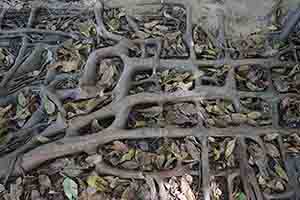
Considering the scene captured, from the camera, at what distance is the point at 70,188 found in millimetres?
2178

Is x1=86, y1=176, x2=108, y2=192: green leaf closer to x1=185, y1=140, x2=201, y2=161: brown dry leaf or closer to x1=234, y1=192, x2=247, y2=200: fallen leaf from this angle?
x1=185, y1=140, x2=201, y2=161: brown dry leaf

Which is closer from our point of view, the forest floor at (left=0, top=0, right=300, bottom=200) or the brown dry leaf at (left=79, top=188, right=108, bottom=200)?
the brown dry leaf at (left=79, top=188, right=108, bottom=200)

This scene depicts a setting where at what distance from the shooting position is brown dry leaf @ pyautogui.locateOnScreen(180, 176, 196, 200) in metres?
2.19

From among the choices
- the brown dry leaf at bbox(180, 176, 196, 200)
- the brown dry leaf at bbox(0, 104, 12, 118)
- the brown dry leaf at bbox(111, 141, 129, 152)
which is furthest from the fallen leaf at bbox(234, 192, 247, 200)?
the brown dry leaf at bbox(0, 104, 12, 118)

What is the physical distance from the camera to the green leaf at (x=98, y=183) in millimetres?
2184

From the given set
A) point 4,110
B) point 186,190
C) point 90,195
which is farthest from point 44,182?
point 186,190

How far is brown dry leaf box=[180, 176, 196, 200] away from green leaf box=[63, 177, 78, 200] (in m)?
0.62

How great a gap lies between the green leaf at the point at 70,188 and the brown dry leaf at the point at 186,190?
2.05 ft

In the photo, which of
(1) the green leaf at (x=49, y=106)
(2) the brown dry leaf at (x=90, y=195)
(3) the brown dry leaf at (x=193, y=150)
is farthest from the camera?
(1) the green leaf at (x=49, y=106)

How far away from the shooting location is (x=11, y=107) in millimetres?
2643

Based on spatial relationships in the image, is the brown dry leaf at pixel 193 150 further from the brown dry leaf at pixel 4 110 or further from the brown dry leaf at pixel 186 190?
the brown dry leaf at pixel 4 110

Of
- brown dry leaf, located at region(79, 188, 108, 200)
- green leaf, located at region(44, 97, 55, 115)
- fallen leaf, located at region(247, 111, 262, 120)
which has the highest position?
green leaf, located at region(44, 97, 55, 115)

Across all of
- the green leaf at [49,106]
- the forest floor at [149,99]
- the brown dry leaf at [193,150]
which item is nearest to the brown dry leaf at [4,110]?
the forest floor at [149,99]

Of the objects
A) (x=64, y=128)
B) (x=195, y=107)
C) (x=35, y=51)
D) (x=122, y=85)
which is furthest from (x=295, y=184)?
(x=35, y=51)
